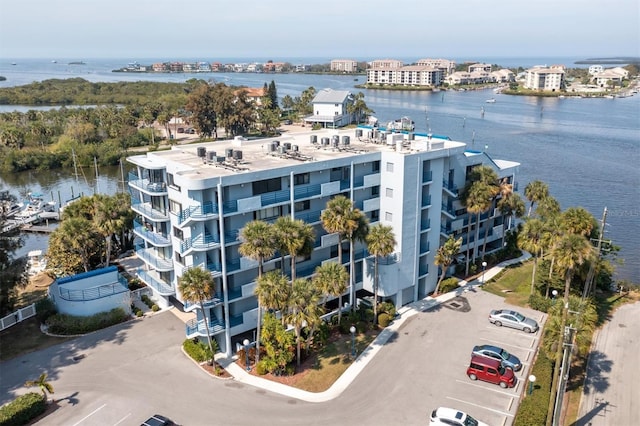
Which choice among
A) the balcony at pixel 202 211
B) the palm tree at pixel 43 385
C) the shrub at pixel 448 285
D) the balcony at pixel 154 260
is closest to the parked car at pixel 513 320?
the shrub at pixel 448 285

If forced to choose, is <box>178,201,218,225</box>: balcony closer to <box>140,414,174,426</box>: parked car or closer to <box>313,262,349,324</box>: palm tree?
<box>313,262,349,324</box>: palm tree

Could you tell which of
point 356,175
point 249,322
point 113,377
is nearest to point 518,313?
point 356,175

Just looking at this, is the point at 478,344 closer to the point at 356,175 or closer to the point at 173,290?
the point at 356,175

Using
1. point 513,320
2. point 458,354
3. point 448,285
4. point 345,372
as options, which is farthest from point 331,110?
point 345,372

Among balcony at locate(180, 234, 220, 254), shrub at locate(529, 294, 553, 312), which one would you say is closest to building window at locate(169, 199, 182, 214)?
balcony at locate(180, 234, 220, 254)

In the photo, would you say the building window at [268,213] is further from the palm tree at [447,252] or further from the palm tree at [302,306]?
the palm tree at [447,252]
